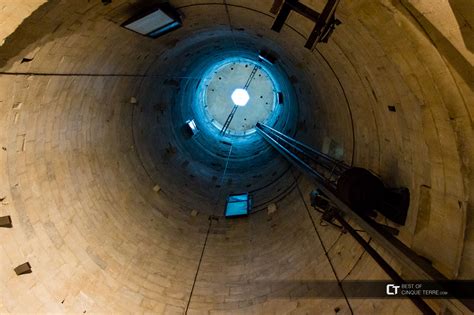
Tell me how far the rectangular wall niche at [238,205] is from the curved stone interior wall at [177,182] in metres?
0.27

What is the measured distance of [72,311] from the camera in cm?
555

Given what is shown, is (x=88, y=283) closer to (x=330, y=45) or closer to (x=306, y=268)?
(x=306, y=268)

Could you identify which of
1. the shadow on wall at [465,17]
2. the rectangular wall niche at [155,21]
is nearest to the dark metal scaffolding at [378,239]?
the shadow on wall at [465,17]

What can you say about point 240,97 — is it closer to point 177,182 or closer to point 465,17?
point 177,182

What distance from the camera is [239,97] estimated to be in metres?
15.7

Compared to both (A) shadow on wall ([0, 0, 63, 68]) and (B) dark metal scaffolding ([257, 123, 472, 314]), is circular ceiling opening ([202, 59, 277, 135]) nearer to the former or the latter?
(B) dark metal scaffolding ([257, 123, 472, 314])

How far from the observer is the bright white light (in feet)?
50.9

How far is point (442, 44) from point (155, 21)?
13.4 ft

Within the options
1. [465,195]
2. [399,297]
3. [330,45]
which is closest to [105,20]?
[330,45]

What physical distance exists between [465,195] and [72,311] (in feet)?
19.5
